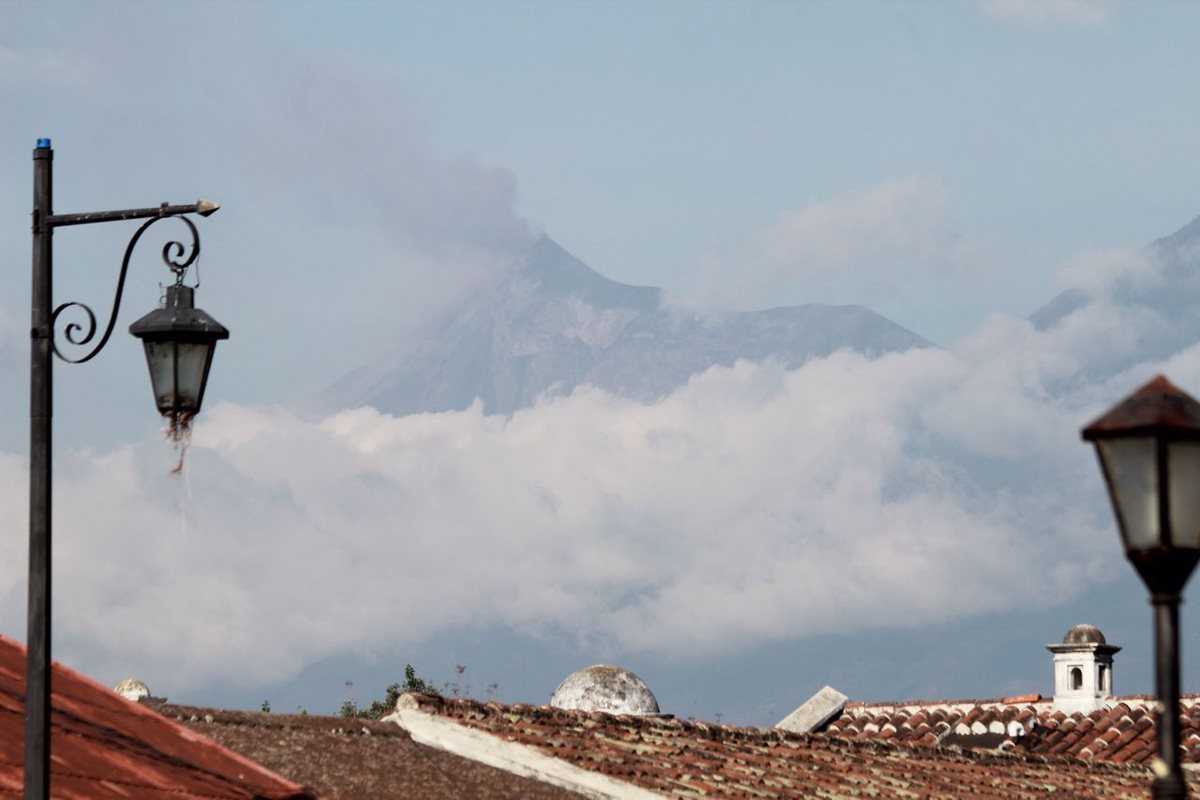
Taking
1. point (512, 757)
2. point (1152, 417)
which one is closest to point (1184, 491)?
point (1152, 417)

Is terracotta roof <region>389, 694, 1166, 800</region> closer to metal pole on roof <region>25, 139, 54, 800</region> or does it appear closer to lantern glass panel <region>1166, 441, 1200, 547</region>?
metal pole on roof <region>25, 139, 54, 800</region>

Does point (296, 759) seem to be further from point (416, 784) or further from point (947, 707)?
point (947, 707)

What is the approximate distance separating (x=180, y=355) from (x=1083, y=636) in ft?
77.6

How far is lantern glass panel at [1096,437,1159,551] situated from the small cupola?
24930 millimetres

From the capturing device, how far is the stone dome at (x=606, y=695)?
70.4 ft

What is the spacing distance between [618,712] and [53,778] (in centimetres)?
1059

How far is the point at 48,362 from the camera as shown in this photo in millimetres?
9500

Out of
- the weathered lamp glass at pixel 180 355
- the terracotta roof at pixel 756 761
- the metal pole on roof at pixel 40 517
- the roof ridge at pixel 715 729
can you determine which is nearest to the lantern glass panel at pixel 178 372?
the weathered lamp glass at pixel 180 355

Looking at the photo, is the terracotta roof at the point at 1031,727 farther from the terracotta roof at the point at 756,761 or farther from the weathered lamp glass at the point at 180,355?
the weathered lamp glass at the point at 180,355

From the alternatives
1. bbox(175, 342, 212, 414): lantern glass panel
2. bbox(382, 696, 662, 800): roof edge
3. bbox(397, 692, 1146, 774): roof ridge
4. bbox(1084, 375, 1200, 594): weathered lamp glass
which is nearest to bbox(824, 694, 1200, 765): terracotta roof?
bbox(397, 692, 1146, 774): roof ridge

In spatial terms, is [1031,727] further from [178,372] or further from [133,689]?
[178,372]

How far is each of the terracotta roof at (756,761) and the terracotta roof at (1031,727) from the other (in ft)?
9.72

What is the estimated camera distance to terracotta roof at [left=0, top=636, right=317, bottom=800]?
11438mm

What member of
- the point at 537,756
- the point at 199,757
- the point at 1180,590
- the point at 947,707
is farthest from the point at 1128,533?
the point at 947,707
